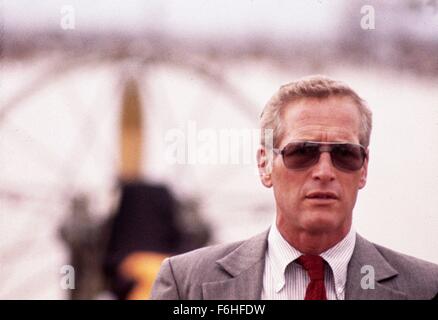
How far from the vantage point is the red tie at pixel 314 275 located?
88.2 inches

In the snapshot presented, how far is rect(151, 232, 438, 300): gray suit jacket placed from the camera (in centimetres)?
225

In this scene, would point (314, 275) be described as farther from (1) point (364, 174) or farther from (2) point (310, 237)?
(1) point (364, 174)

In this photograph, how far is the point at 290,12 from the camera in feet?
7.68

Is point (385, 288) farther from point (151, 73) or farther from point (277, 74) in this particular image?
point (151, 73)

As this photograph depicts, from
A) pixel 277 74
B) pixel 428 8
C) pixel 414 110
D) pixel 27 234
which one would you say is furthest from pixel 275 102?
pixel 27 234

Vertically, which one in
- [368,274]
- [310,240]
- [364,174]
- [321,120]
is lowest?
[368,274]

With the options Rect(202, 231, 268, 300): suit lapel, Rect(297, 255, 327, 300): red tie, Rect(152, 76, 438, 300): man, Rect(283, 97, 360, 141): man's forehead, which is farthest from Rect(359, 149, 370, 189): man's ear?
Rect(202, 231, 268, 300): suit lapel

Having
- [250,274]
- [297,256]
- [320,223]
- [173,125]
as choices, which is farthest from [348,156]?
[173,125]

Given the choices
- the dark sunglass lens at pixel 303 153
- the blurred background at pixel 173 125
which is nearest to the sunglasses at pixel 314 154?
the dark sunglass lens at pixel 303 153

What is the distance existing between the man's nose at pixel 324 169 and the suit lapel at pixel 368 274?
0.30m

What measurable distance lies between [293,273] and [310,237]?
146 mm

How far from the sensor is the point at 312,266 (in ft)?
7.38

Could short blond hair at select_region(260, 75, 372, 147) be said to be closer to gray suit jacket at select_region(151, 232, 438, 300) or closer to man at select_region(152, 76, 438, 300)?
man at select_region(152, 76, 438, 300)

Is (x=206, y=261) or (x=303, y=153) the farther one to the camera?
(x=206, y=261)
